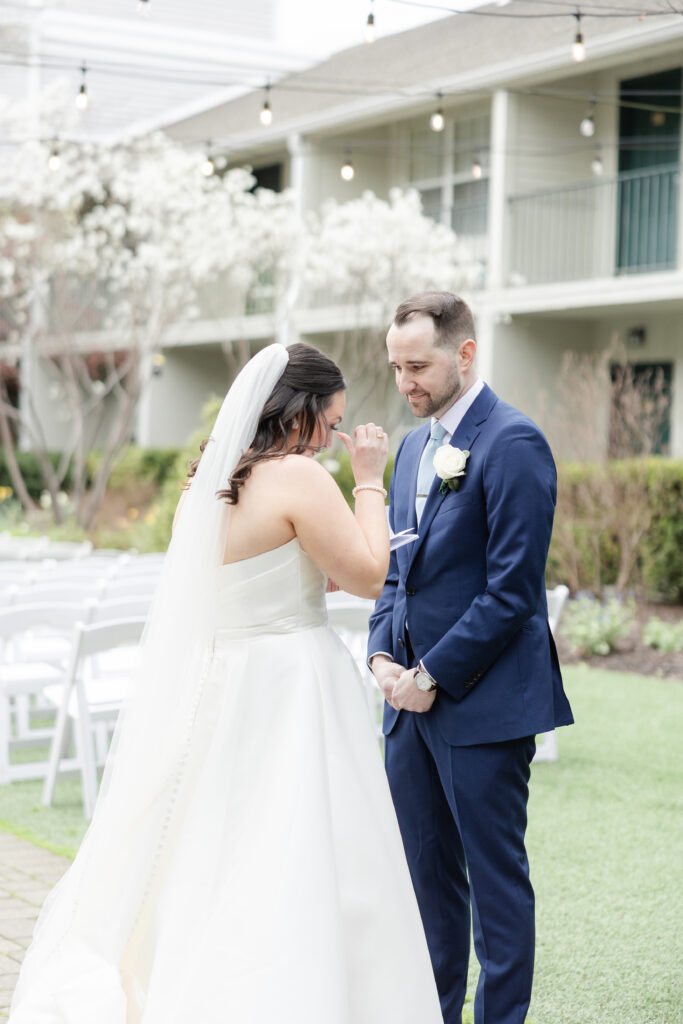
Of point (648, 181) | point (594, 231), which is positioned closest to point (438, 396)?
point (648, 181)

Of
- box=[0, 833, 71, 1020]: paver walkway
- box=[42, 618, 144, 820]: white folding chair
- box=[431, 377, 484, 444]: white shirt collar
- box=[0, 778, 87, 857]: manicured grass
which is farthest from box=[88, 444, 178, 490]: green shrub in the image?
box=[431, 377, 484, 444]: white shirt collar

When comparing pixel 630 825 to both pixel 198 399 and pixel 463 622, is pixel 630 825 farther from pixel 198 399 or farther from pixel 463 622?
pixel 198 399

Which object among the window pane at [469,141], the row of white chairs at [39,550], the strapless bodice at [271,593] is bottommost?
the row of white chairs at [39,550]

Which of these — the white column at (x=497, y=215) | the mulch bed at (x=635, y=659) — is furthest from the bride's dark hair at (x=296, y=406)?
the white column at (x=497, y=215)

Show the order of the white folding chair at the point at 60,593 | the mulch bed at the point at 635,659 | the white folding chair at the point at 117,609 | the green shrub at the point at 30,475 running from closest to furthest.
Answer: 1. the white folding chair at the point at 117,609
2. the white folding chair at the point at 60,593
3. the mulch bed at the point at 635,659
4. the green shrub at the point at 30,475

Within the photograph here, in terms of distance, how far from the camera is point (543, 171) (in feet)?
58.6

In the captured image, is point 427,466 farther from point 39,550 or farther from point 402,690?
point 39,550

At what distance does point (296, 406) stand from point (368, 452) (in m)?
0.23

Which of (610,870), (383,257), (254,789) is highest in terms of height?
(383,257)

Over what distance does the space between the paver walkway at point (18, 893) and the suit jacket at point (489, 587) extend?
5.97ft

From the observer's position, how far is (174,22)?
2509cm

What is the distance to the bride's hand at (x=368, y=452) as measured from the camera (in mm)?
3178

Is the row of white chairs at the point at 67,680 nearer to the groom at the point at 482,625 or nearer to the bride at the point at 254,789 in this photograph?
the bride at the point at 254,789

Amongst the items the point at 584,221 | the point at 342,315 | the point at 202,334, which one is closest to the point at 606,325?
the point at 584,221
